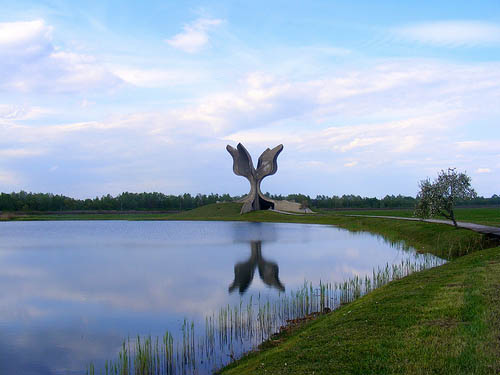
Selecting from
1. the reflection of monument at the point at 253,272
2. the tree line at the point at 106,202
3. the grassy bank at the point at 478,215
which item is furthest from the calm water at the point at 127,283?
the tree line at the point at 106,202

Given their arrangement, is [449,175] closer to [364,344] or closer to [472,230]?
[472,230]

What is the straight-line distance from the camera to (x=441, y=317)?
27.6ft

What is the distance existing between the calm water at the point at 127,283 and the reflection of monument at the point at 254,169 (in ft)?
129

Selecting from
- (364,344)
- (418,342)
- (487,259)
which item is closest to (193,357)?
(364,344)

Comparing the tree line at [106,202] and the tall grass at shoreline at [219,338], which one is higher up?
the tree line at [106,202]

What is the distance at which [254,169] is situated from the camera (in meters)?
72.3

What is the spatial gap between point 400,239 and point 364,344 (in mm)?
23249

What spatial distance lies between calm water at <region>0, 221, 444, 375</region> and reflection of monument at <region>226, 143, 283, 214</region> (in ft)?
129

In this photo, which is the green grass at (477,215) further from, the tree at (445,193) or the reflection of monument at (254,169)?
the reflection of monument at (254,169)

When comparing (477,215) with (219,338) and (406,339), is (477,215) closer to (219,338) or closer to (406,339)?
(219,338)

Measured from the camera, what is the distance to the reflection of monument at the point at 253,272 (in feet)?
54.4

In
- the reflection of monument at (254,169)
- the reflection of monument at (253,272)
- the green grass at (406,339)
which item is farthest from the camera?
the reflection of monument at (254,169)

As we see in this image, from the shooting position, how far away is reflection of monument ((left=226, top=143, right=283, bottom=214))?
7094 centimetres

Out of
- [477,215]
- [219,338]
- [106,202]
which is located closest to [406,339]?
[219,338]
